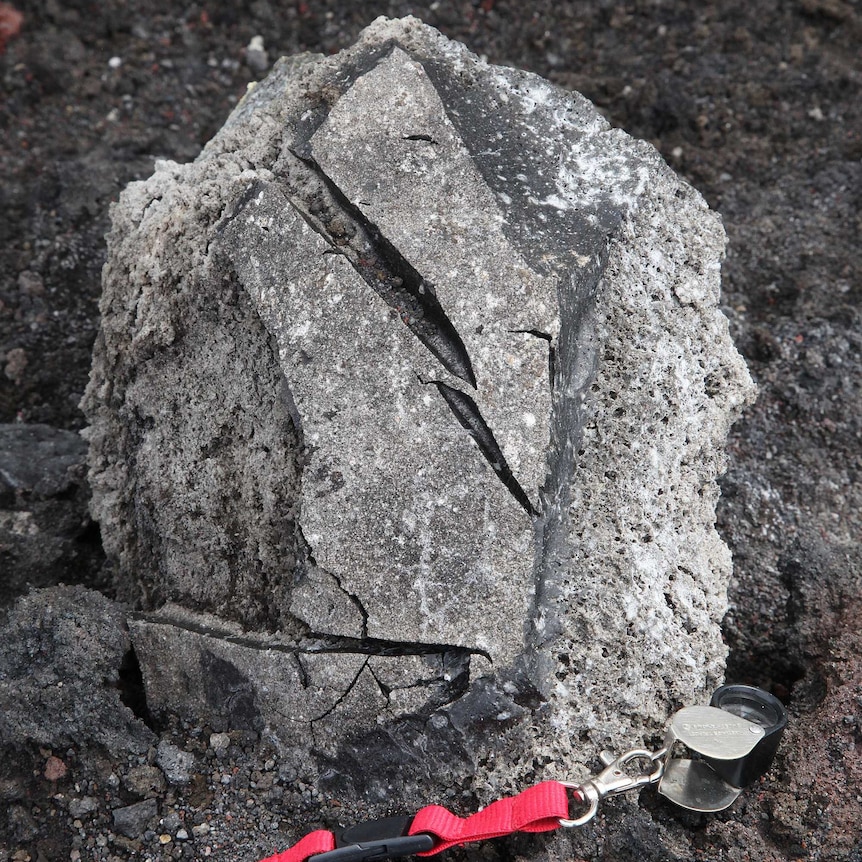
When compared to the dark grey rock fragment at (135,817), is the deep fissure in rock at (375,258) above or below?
above

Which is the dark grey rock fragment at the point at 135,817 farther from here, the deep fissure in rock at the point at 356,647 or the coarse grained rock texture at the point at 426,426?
the deep fissure in rock at the point at 356,647

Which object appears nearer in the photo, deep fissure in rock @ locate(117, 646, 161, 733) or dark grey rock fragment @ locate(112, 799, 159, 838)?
dark grey rock fragment @ locate(112, 799, 159, 838)

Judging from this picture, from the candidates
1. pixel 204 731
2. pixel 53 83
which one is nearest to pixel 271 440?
pixel 204 731

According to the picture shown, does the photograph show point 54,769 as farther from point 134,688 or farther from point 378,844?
point 378,844

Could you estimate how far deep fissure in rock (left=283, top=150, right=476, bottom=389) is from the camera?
1.89m

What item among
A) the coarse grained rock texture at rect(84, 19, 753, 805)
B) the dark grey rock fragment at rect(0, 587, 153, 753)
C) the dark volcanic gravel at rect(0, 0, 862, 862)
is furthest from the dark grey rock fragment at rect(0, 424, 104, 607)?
the dark grey rock fragment at rect(0, 587, 153, 753)

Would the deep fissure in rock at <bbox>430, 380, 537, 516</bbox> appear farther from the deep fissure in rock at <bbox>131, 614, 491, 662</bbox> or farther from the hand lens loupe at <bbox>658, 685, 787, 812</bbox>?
the hand lens loupe at <bbox>658, 685, 787, 812</bbox>

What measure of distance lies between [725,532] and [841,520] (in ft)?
0.99

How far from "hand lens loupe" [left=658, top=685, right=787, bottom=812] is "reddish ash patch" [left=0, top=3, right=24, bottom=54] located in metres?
3.41

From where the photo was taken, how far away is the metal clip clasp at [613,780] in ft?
5.77

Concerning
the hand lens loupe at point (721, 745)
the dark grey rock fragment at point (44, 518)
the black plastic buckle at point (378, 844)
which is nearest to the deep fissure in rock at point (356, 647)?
the black plastic buckle at point (378, 844)

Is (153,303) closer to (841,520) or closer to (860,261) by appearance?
(841,520)

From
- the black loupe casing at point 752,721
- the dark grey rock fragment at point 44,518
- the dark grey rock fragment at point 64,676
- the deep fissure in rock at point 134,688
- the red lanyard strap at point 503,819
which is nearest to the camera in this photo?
the red lanyard strap at point 503,819

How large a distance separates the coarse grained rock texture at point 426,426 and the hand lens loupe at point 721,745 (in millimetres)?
68
